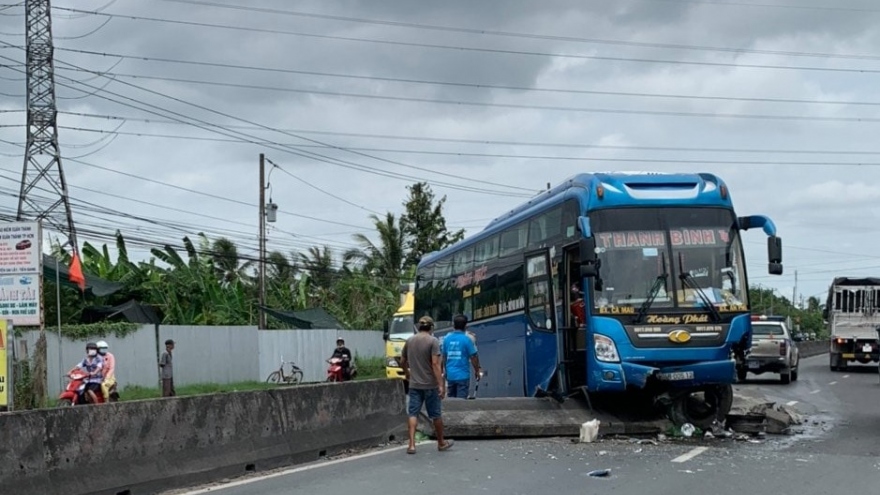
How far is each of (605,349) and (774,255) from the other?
2.86m

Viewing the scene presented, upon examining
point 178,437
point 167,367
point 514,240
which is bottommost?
point 178,437

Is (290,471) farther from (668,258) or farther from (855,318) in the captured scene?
(855,318)

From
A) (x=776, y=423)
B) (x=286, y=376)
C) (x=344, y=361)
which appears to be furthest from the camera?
(x=286, y=376)

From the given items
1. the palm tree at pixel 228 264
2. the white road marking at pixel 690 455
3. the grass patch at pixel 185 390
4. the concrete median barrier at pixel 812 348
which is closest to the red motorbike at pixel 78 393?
the grass patch at pixel 185 390

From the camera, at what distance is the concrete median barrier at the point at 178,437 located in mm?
9203

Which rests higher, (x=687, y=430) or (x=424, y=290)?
(x=424, y=290)

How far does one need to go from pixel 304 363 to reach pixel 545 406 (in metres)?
28.0

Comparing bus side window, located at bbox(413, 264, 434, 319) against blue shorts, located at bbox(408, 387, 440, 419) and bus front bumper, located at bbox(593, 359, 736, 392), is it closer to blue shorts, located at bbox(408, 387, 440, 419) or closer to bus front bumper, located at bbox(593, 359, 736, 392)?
bus front bumper, located at bbox(593, 359, 736, 392)

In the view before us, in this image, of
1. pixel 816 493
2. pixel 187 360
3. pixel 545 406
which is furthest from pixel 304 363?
pixel 816 493

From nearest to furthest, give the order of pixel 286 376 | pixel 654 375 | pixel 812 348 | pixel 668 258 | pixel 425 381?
pixel 425 381
pixel 654 375
pixel 668 258
pixel 286 376
pixel 812 348

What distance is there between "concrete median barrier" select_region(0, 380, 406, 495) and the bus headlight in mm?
3163

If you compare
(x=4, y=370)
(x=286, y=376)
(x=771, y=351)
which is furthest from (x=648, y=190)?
(x=286, y=376)

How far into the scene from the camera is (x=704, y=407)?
14891mm

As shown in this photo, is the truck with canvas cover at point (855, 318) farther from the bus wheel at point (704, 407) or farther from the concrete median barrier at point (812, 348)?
the bus wheel at point (704, 407)
